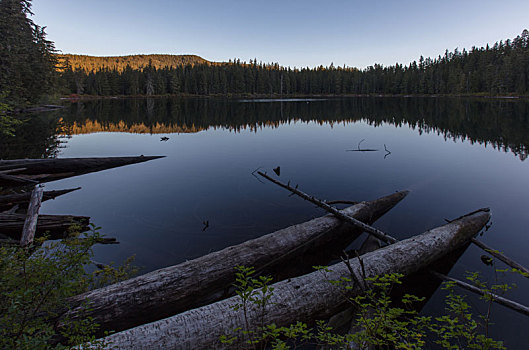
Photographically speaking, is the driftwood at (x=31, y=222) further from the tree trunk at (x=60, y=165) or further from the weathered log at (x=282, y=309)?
the weathered log at (x=282, y=309)

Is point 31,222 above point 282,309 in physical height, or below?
above

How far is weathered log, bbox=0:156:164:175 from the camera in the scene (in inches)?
590

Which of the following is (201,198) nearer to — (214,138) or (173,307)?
(173,307)

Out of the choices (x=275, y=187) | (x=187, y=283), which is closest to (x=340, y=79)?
(x=275, y=187)

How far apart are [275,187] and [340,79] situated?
172 m

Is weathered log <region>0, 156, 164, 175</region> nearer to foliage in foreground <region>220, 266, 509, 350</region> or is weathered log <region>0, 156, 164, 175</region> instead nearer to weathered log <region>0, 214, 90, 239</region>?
weathered log <region>0, 214, 90, 239</region>

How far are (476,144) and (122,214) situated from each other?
104 feet

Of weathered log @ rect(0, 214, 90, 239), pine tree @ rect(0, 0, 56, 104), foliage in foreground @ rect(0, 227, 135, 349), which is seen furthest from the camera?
pine tree @ rect(0, 0, 56, 104)

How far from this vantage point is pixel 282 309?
15.9ft

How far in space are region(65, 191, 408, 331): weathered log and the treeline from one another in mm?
115552

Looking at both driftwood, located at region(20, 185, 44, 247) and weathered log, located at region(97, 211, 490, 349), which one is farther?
driftwood, located at region(20, 185, 44, 247)

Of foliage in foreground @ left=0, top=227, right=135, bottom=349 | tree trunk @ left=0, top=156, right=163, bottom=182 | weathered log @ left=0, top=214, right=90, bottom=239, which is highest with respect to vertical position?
tree trunk @ left=0, top=156, right=163, bottom=182

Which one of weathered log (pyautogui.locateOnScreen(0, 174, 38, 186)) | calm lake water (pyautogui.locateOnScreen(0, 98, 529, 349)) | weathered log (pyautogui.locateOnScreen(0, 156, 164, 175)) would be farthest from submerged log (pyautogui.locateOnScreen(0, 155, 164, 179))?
calm lake water (pyautogui.locateOnScreen(0, 98, 529, 349))

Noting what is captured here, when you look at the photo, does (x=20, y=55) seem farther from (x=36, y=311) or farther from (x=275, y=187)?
(x=36, y=311)
